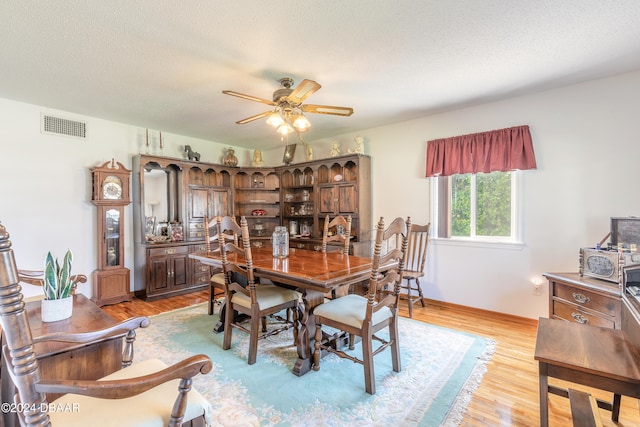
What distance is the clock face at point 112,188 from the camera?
3955mm

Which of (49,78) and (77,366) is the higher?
(49,78)

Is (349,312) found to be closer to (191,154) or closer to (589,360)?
(589,360)

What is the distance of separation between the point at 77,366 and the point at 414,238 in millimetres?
3513

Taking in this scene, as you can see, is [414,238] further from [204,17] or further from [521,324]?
[204,17]

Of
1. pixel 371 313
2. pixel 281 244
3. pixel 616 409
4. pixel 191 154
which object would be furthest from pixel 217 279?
pixel 616 409

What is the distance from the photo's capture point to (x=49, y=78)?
278 cm

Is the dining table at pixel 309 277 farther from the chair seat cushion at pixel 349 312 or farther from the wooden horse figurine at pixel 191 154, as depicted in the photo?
the wooden horse figurine at pixel 191 154

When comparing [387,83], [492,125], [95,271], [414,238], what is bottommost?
[95,271]

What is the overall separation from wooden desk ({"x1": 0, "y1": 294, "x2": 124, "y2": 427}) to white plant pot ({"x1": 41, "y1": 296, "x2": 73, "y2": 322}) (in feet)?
0.09

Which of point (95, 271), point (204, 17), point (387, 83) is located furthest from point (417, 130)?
point (95, 271)

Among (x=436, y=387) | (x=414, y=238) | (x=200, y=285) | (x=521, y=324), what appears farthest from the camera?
(x=200, y=285)

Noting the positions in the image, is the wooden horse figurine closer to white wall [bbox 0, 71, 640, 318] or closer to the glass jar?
white wall [bbox 0, 71, 640, 318]

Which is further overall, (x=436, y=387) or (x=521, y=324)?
(x=521, y=324)

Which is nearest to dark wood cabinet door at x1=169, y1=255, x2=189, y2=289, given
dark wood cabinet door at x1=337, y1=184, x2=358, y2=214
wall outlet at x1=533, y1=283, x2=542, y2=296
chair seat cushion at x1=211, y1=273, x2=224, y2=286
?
chair seat cushion at x1=211, y1=273, x2=224, y2=286
